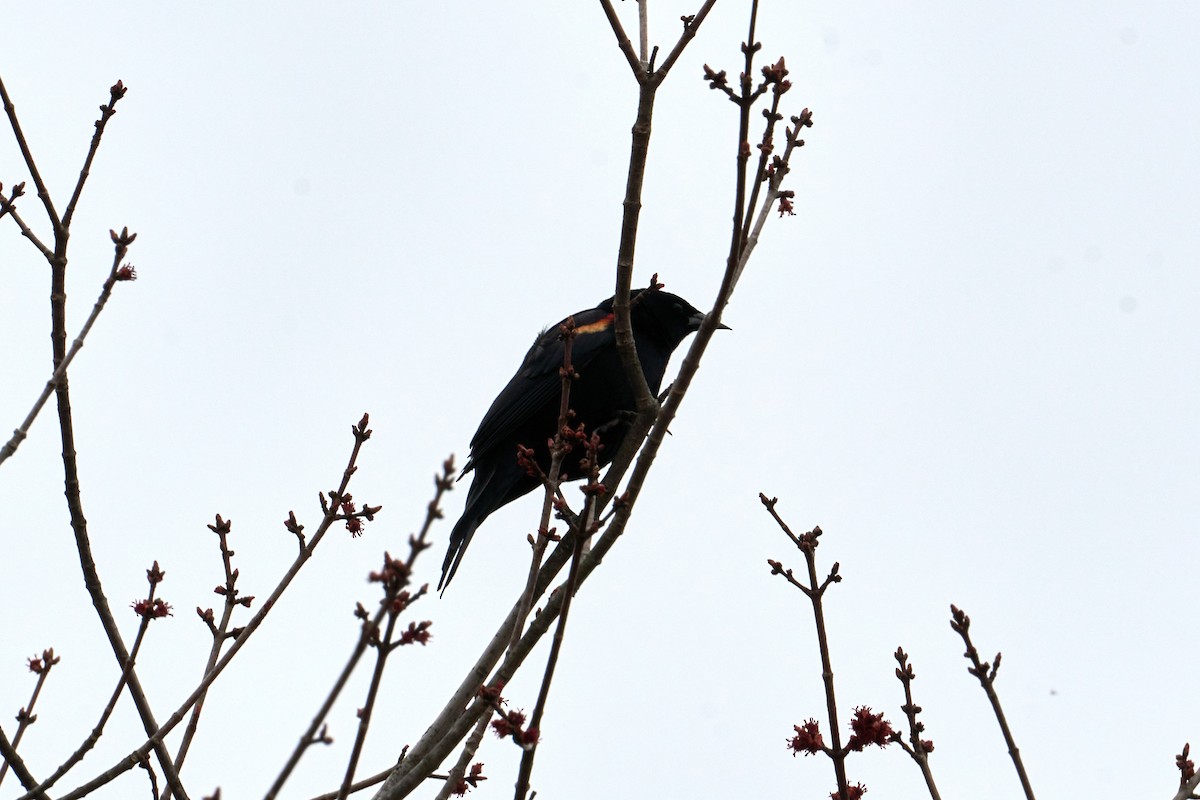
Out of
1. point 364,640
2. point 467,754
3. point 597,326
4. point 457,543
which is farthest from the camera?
point 597,326

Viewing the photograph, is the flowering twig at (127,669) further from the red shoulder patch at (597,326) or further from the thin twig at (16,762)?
the red shoulder patch at (597,326)

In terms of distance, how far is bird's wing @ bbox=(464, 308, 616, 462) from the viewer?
20.5ft

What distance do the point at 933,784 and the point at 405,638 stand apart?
1.32 m

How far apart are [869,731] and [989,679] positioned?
580 millimetres

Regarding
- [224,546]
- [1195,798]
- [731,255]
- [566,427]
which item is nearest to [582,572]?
[566,427]

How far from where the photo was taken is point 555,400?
20.5 feet

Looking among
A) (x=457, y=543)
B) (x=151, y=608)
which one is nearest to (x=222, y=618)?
(x=151, y=608)

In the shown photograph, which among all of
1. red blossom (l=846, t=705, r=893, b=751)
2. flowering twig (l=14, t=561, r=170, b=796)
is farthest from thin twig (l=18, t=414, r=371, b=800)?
red blossom (l=846, t=705, r=893, b=751)

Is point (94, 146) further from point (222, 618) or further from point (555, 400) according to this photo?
point (555, 400)

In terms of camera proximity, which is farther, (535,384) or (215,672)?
(535,384)

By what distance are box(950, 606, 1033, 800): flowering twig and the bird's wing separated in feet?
11.5

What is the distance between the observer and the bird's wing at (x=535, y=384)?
20.5 ft

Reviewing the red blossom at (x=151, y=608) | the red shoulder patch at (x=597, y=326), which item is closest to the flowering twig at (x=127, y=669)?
the red blossom at (x=151, y=608)

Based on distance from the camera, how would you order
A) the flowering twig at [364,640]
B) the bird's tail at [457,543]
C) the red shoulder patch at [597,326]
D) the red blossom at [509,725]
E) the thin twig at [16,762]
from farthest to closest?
the red shoulder patch at [597,326], the bird's tail at [457,543], the thin twig at [16,762], the red blossom at [509,725], the flowering twig at [364,640]
